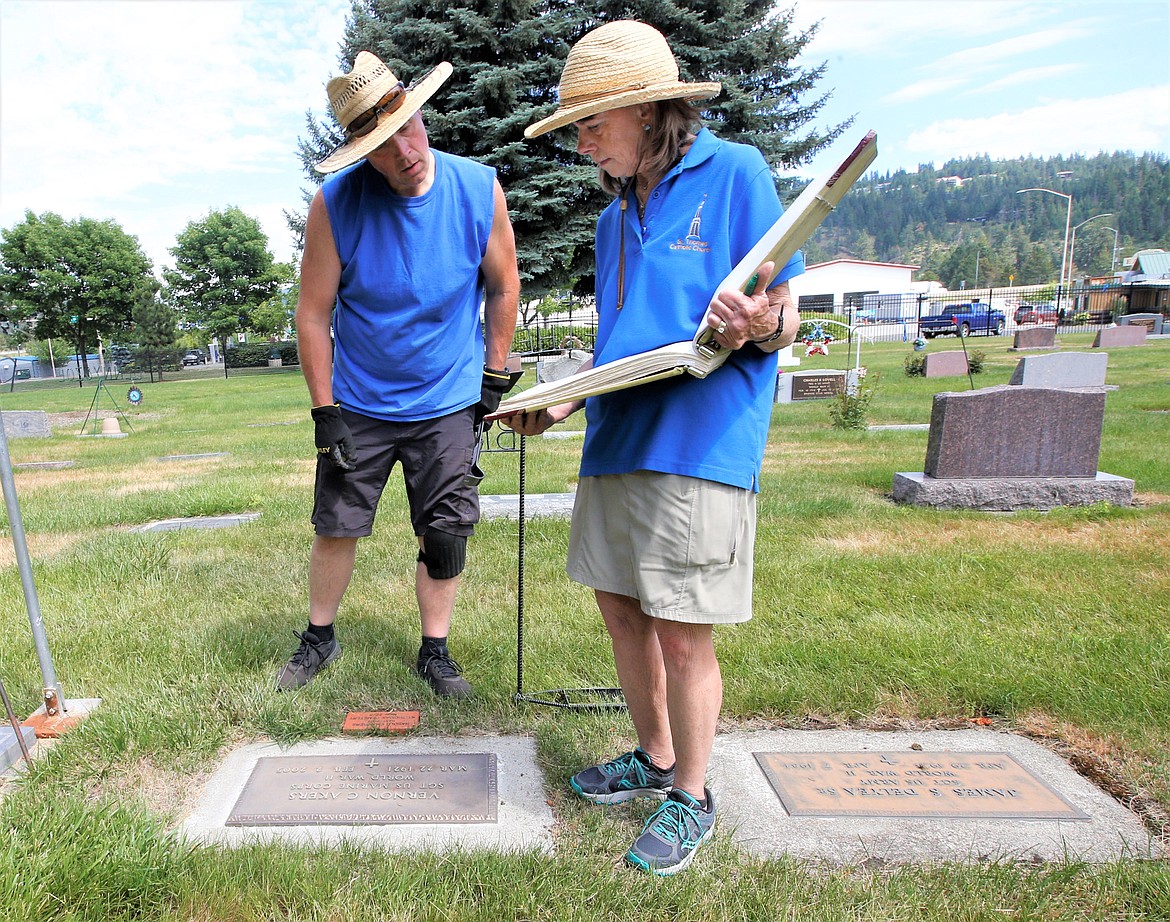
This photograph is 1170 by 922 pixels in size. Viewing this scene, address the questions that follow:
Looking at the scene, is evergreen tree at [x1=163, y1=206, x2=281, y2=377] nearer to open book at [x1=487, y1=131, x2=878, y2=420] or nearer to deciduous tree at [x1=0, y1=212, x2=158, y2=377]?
deciduous tree at [x1=0, y1=212, x2=158, y2=377]

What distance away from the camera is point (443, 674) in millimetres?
3010

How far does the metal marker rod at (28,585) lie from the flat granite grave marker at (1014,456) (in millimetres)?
5328

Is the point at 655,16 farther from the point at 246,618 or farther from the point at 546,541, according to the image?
the point at 246,618

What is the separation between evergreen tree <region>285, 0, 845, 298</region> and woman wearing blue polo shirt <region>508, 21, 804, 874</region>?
50.0 feet

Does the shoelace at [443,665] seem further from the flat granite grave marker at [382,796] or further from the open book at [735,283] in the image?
the open book at [735,283]

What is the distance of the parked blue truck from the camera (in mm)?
41094

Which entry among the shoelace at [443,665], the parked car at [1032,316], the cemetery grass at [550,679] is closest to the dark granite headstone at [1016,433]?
the cemetery grass at [550,679]

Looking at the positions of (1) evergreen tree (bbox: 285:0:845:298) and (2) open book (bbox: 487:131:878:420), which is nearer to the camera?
(2) open book (bbox: 487:131:878:420)

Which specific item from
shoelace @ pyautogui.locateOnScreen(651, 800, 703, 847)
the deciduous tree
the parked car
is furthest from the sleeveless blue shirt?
the deciduous tree

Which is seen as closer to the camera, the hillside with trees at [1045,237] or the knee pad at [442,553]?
the knee pad at [442,553]

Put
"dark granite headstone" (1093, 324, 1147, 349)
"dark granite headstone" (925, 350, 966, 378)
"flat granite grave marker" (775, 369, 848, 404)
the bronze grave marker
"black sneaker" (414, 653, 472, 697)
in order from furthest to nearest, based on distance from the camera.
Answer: "dark granite headstone" (1093, 324, 1147, 349) → "dark granite headstone" (925, 350, 966, 378) → "flat granite grave marker" (775, 369, 848, 404) → "black sneaker" (414, 653, 472, 697) → the bronze grave marker

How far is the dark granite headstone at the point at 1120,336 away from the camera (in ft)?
83.9

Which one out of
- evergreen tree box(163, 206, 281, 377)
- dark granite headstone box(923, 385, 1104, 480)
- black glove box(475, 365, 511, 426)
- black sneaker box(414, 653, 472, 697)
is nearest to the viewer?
black sneaker box(414, 653, 472, 697)

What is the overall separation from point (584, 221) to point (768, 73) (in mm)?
6547
